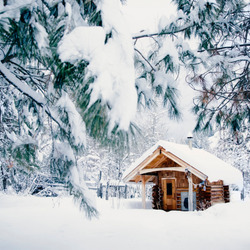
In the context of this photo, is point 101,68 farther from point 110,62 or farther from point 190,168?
point 190,168

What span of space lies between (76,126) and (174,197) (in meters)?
13.3

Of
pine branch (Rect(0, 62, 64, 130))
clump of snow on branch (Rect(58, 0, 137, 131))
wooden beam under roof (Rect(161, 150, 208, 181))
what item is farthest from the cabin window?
clump of snow on branch (Rect(58, 0, 137, 131))

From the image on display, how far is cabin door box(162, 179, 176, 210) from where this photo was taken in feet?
52.4

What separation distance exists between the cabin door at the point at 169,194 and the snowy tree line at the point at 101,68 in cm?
1104

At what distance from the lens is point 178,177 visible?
1582 centimetres

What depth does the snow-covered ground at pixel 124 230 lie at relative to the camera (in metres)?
6.24

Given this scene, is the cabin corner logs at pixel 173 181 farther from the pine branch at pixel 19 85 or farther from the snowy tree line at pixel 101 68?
the pine branch at pixel 19 85

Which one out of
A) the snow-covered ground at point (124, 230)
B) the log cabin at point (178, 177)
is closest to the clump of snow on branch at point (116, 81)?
the snow-covered ground at point (124, 230)

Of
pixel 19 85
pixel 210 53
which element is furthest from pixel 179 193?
pixel 19 85

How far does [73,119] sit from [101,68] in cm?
225

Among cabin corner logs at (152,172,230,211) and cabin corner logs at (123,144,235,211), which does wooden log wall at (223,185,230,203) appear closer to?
cabin corner logs at (123,144,235,211)

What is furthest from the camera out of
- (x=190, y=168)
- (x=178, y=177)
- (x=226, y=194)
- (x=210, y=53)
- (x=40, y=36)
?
(x=226, y=194)

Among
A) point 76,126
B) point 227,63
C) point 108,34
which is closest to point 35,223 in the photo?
point 76,126

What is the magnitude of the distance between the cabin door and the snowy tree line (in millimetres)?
11036
